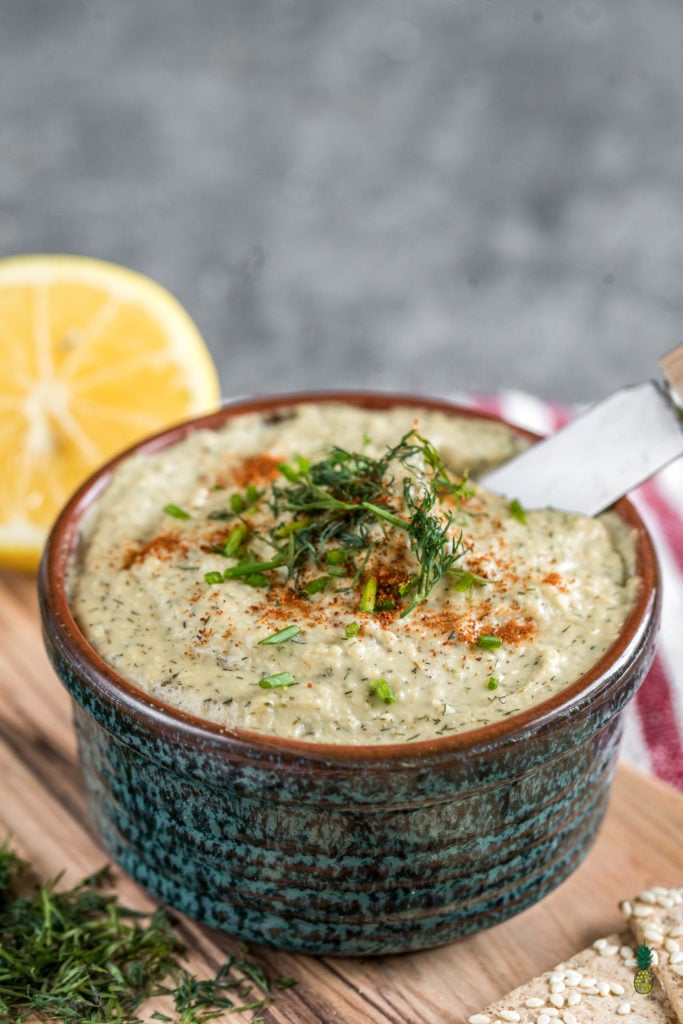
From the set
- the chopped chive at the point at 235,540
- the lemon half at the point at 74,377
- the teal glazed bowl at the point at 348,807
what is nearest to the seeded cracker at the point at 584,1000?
the teal glazed bowl at the point at 348,807

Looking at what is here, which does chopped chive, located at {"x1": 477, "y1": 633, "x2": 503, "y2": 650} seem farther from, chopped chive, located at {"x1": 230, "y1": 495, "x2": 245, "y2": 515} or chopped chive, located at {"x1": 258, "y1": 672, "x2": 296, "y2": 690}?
chopped chive, located at {"x1": 230, "y1": 495, "x2": 245, "y2": 515}

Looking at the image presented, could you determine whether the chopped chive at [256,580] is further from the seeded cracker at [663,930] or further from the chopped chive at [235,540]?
the seeded cracker at [663,930]

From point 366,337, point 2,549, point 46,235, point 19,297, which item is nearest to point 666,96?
point 366,337

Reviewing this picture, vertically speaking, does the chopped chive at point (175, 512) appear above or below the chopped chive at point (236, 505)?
above

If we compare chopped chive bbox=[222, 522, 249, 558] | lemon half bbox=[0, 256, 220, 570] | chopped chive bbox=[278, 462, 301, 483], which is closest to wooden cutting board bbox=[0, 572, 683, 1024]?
lemon half bbox=[0, 256, 220, 570]

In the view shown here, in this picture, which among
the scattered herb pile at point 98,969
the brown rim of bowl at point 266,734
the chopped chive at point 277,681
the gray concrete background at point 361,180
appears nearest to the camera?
the brown rim of bowl at point 266,734

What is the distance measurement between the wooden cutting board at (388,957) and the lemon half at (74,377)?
61 cm

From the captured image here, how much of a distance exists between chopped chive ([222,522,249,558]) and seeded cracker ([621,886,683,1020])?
1193 millimetres

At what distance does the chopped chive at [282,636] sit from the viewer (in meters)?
2.50

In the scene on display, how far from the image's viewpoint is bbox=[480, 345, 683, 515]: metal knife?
2992mm

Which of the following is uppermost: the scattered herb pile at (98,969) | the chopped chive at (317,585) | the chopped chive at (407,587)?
the chopped chive at (317,585)

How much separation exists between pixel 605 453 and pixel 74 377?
188 centimetres

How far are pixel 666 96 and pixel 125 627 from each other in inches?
239

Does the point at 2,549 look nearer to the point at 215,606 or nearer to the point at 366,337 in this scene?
the point at 215,606
